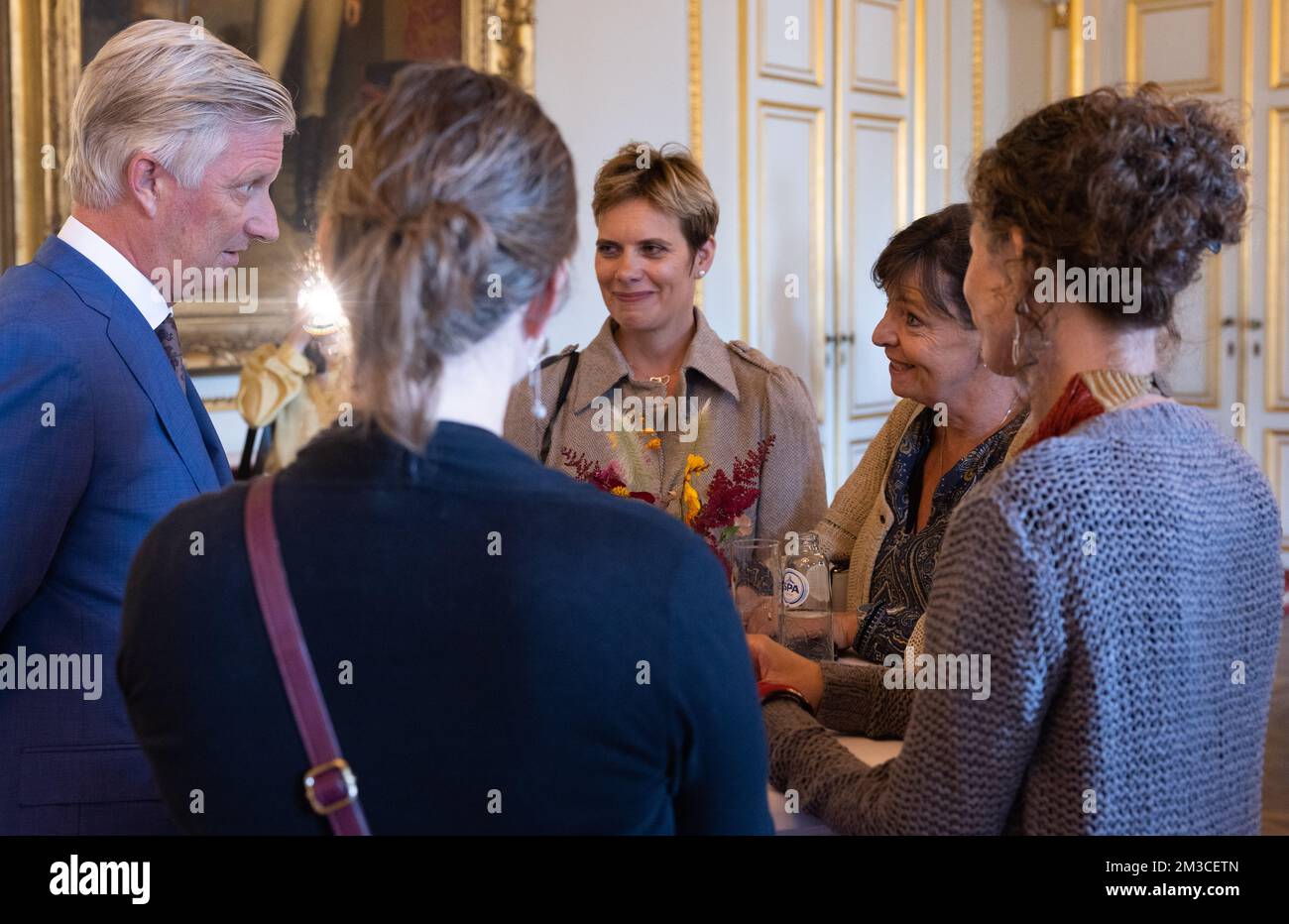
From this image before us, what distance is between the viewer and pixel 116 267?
78.4 inches

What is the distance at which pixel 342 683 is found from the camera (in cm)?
109

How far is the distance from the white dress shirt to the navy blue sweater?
0.99 meters

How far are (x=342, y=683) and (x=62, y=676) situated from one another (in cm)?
94

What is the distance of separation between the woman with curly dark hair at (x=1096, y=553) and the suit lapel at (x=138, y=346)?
40.5 inches

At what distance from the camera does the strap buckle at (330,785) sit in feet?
3.51

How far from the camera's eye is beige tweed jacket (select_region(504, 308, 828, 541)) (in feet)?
9.82

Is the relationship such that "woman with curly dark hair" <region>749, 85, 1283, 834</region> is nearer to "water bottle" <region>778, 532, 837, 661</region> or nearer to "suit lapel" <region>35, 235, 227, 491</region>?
"water bottle" <region>778, 532, 837, 661</region>

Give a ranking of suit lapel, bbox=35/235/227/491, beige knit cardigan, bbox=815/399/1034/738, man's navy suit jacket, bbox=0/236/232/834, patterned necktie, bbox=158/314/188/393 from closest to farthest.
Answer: man's navy suit jacket, bbox=0/236/232/834
suit lapel, bbox=35/235/227/491
patterned necktie, bbox=158/314/188/393
beige knit cardigan, bbox=815/399/1034/738

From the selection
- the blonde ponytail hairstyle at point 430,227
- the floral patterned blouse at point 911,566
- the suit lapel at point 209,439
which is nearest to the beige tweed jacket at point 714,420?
the floral patterned blouse at point 911,566

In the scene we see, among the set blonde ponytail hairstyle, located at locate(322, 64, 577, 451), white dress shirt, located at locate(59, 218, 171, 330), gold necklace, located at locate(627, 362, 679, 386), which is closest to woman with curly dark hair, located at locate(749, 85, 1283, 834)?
blonde ponytail hairstyle, located at locate(322, 64, 577, 451)

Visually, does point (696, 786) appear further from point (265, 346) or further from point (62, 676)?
point (265, 346)

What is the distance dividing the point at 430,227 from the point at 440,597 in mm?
301
